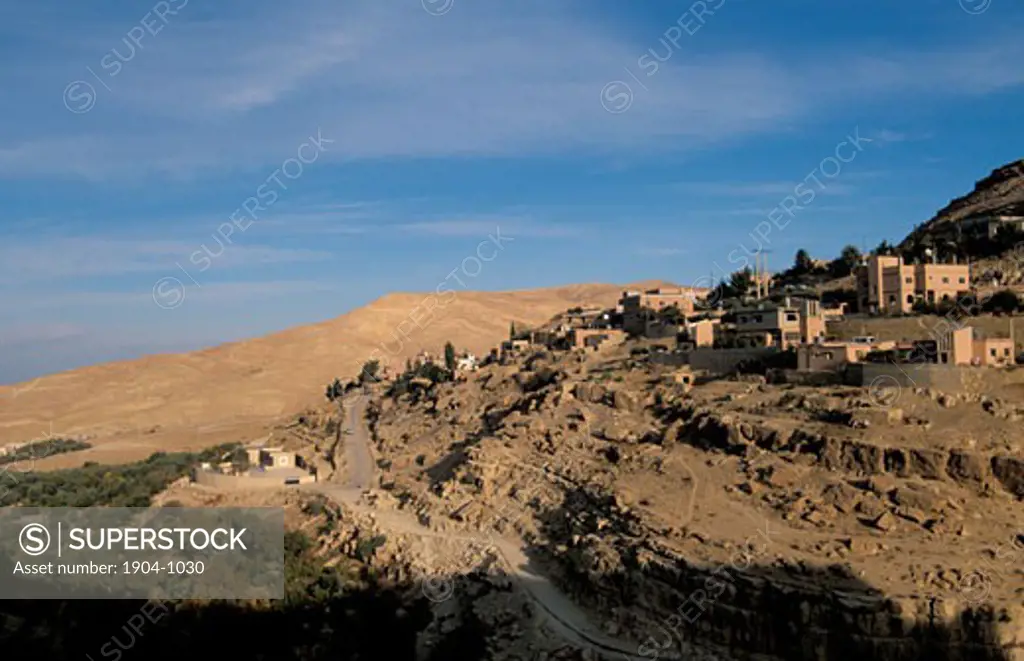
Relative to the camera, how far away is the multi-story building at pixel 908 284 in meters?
33.9

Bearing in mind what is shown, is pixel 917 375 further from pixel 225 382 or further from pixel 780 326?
pixel 225 382

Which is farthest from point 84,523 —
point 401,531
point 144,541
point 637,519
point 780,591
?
point 780,591

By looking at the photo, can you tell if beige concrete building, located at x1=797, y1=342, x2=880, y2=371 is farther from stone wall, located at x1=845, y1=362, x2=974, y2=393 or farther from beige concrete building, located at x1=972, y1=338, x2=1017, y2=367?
beige concrete building, located at x1=972, y1=338, x2=1017, y2=367

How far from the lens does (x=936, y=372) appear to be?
24.0 meters

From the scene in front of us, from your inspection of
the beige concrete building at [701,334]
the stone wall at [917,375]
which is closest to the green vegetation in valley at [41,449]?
the beige concrete building at [701,334]

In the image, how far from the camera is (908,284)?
1339 inches

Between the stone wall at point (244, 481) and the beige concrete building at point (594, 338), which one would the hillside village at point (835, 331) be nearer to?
the beige concrete building at point (594, 338)

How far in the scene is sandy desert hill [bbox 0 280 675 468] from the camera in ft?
183

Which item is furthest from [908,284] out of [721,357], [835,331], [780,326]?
[721,357]

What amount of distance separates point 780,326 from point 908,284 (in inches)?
224

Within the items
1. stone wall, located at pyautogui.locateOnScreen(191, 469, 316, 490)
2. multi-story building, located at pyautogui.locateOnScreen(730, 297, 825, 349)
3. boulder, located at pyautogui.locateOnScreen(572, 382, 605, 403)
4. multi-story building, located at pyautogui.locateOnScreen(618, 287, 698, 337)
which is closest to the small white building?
multi-story building, located at pyautogui.locateOnScreen(618, 287, 698, 337)

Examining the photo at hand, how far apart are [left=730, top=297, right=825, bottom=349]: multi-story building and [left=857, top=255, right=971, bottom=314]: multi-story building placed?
2106mm

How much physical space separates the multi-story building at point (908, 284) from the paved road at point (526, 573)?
17.3 metres

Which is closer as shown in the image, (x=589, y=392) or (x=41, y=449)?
(x=589, y=392)
